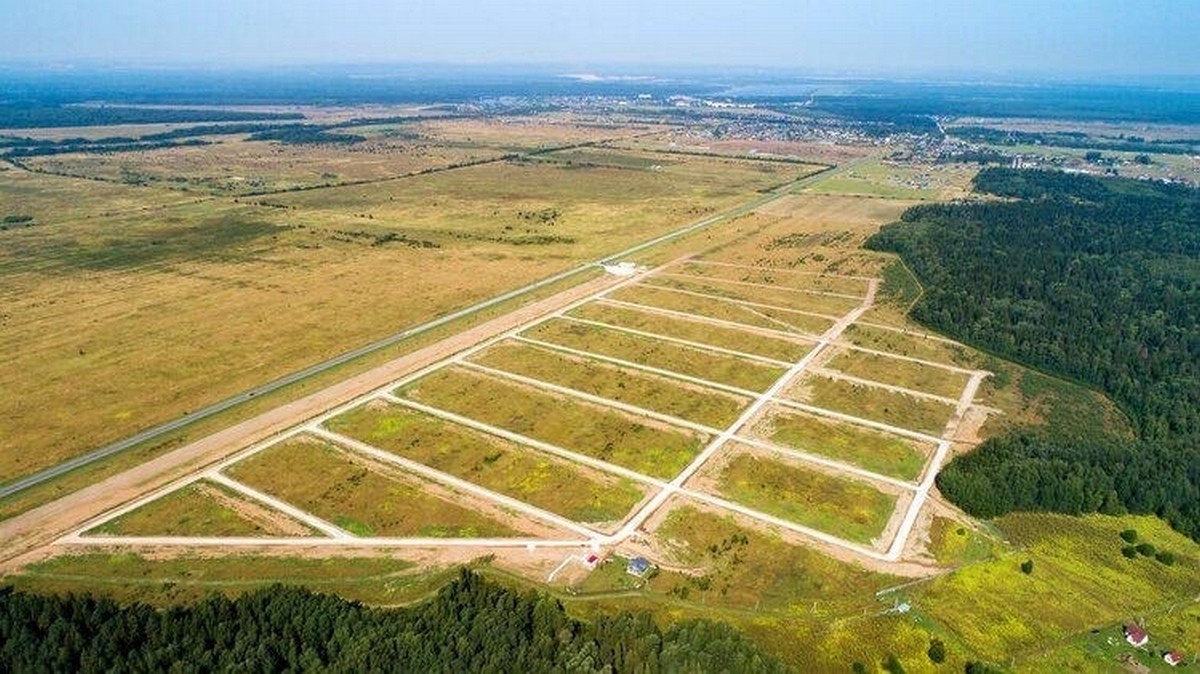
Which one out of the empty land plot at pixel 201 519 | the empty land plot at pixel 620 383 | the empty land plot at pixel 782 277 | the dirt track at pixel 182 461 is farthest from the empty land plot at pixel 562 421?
the empty land plot at pixel 782 277

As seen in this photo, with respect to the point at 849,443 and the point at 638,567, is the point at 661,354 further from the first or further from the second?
the point at 638,567

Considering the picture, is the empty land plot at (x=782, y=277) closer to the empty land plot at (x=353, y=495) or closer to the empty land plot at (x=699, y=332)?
the empty land plot at (x=699, y=332)

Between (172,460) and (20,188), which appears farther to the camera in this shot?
(20,188)

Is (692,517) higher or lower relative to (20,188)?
lower

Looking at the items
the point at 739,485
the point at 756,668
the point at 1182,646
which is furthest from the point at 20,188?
the point at 1182,646

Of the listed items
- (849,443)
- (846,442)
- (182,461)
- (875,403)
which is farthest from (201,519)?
(875,403)

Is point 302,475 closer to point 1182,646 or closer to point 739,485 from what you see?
point 739,485

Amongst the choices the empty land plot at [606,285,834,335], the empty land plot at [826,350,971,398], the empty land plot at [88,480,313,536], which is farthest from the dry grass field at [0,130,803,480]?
the empty land plot at [826,350,971,398]
